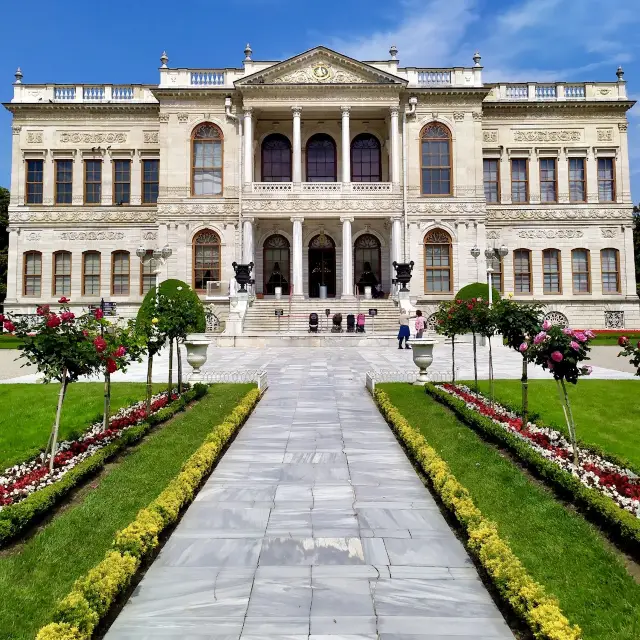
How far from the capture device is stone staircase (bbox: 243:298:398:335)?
26406mm

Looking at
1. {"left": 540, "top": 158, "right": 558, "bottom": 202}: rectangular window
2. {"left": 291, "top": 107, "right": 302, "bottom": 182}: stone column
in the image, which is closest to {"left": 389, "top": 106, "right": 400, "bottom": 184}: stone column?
{"left": 291, "top": 107, "right": 302, "bottom": 182}: stone column

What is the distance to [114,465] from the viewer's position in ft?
22.9

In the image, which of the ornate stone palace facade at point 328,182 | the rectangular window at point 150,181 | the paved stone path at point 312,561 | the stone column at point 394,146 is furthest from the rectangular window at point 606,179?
the paved stone path at point 312,561

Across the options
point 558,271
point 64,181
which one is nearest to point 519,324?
point 558,271

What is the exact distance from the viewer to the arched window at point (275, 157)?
32.8m

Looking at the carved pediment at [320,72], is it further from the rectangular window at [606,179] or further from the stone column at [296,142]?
the rectangular window at [606,179]

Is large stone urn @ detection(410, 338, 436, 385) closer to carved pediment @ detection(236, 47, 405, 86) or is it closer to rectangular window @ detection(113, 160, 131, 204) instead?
carved pediment @ detection(236, 47, 405, 86)

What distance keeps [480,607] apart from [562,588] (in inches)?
25.5

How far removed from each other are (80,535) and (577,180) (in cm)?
3415

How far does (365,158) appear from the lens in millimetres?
32875

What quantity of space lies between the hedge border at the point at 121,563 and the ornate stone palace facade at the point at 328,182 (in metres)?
25.2

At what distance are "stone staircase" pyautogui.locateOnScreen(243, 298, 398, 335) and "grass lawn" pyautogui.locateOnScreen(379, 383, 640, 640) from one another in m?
18.6

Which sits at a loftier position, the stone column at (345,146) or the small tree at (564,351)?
the stone column at (345,146)

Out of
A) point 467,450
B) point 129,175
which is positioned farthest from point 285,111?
point 467,450
